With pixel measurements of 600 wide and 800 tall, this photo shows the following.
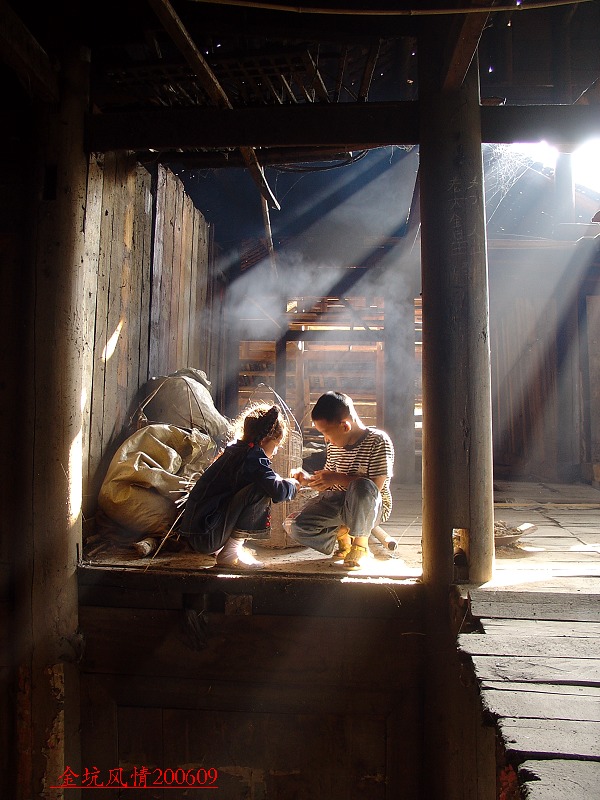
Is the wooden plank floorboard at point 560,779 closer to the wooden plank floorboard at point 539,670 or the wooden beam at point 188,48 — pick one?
the wooden plank floorboard at point 539,670

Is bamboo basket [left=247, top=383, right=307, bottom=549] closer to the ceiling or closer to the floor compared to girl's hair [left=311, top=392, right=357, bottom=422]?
closer to the floor

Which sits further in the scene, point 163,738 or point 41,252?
point 163,738

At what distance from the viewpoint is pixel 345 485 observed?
4254 millimetres

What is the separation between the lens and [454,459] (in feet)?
11.8

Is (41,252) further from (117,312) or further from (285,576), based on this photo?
(285,576)

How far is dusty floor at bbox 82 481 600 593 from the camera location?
3707mm

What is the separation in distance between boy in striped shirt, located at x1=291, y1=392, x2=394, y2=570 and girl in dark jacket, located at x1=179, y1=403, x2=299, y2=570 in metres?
0.32

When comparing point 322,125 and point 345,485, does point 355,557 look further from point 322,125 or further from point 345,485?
point 322,125

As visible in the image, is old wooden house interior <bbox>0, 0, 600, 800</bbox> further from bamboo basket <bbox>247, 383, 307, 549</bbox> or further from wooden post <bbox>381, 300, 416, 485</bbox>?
wooden post <bbox>381, 300, 416, 485</bbox>

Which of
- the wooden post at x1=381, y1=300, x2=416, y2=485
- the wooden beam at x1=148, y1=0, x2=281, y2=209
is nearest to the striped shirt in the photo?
the wooden beam at x1=148, y1=0, x2=281, y2=209

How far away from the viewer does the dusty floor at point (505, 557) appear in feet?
12.2

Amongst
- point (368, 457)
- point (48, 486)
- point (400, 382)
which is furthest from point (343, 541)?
point (400, 382)

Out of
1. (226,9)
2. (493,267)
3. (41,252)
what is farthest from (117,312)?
(493,267)

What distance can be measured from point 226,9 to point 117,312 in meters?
2.52
